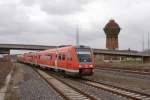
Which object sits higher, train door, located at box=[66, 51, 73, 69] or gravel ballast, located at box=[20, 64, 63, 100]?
train door, located at box=[66, 51, 73, 69]

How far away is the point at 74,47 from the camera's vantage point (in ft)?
102

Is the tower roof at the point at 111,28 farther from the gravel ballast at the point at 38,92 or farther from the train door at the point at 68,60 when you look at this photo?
the gravel ballast at the point at 38,92

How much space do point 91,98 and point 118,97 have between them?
148 centimetres

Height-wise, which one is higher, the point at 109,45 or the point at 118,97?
the point at 109,45

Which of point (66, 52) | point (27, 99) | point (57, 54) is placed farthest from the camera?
point (57, 54)

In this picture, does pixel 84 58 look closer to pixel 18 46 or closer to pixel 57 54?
pixel 57 54

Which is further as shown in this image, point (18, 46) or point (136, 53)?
point (136, 53)

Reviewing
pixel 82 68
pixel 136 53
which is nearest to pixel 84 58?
pixel 82 68

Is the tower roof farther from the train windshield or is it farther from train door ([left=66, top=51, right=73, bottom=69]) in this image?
the train windshield

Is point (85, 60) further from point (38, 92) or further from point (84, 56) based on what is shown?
point (38, 92)

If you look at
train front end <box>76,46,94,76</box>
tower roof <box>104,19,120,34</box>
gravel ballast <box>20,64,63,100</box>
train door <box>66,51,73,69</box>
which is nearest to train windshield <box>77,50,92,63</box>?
train front end <box>76,46,94,76</box>

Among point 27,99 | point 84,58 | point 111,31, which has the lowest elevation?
point 27,99

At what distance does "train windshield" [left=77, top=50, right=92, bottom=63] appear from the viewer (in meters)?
30.4

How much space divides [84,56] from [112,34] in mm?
141538
